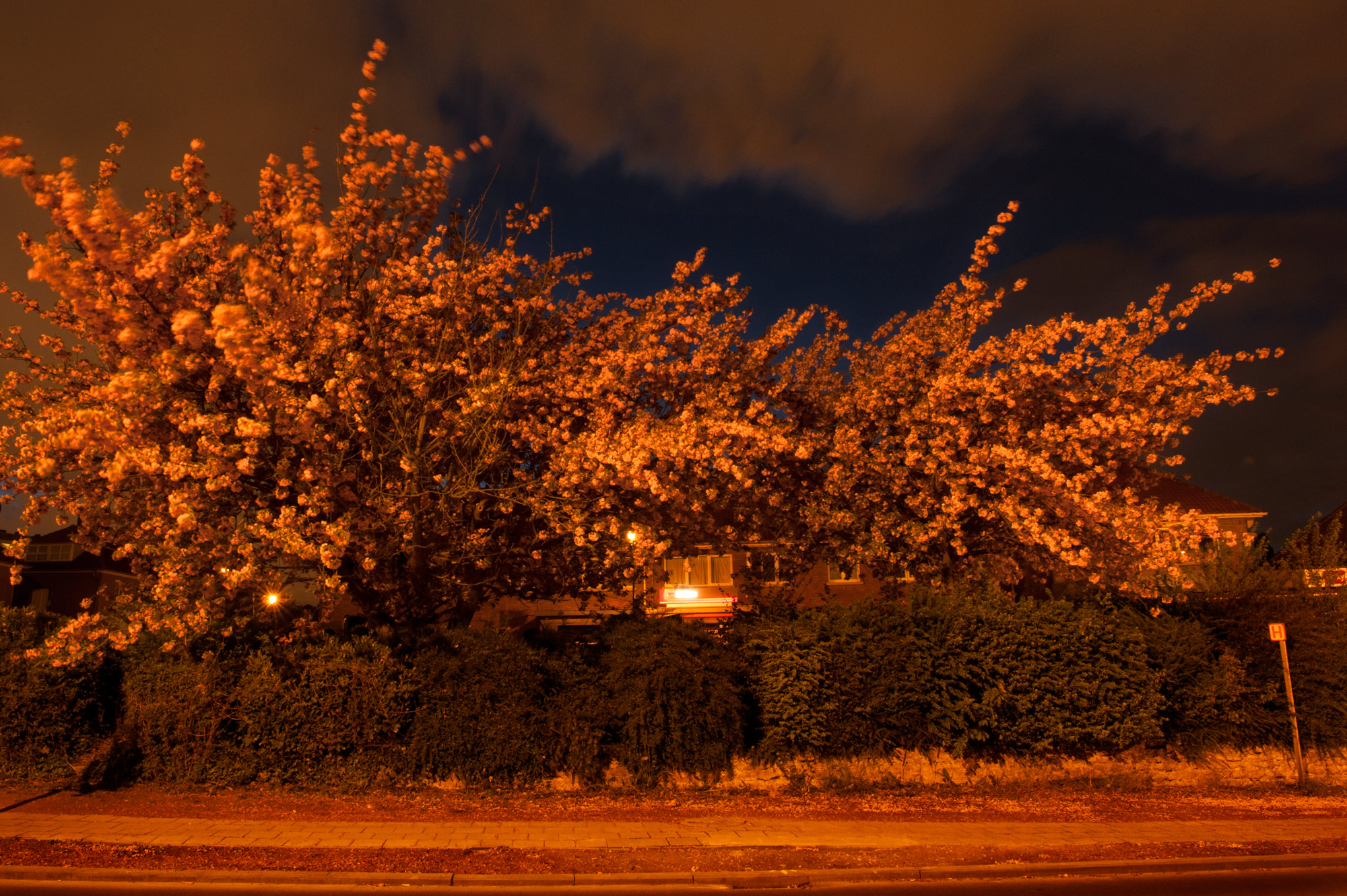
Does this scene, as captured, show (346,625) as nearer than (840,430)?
Yes

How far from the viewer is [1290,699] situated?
12.2 metres

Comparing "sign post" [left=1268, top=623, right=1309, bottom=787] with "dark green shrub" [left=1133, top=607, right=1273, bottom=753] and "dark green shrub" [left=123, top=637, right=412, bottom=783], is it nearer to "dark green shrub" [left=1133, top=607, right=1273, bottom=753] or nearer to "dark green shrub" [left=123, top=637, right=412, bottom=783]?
"dark green shrub" [left=1133, top=607, right=1273, bottom=753]

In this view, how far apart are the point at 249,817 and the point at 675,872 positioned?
493 cm

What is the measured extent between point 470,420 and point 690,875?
6190 mm

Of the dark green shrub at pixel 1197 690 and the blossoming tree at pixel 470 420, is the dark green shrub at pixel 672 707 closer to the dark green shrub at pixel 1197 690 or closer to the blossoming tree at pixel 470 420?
the blossoming tree at pixel 470 420

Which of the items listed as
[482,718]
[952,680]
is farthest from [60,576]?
[952,680]

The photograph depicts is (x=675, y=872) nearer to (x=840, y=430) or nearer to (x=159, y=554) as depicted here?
(x=159, y=554)

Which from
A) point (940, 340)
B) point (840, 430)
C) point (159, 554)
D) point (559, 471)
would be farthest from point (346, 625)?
point (940, 340)

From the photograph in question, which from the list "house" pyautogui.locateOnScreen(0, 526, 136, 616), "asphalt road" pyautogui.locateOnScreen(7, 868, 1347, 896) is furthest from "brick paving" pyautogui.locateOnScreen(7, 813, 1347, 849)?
"house" pyautogui.locateOnScreen(0, 526, 136, 616)

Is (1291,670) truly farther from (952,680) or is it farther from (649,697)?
(649,697)

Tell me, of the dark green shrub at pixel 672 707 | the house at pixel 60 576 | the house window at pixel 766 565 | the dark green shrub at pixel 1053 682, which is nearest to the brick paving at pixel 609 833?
the dark green shrub at pixel 672 707

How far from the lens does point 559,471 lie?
10.9 meters

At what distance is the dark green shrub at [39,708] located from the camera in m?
9.90

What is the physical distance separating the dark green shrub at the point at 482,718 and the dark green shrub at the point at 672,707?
0.93 metres
